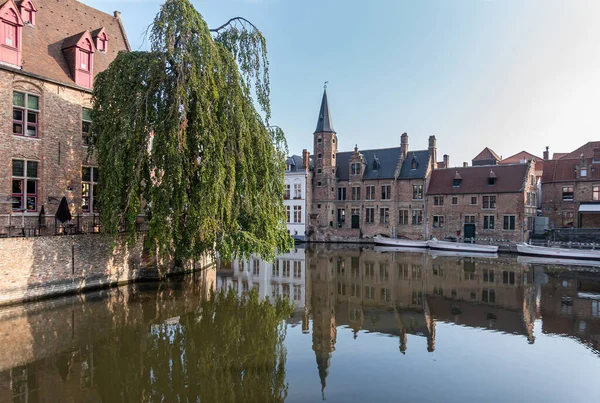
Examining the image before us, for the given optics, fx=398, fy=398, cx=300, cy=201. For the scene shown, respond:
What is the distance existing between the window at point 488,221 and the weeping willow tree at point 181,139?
25352 millimetres

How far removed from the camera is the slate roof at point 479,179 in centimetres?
3262

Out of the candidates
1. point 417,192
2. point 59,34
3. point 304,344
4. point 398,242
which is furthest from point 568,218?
point 59,34

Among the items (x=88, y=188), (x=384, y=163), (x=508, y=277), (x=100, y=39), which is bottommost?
(x=508, y=277)

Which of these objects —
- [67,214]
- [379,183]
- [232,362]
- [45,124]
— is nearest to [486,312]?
[232,362]

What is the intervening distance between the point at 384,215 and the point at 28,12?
30071mm

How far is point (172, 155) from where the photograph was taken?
12172mm

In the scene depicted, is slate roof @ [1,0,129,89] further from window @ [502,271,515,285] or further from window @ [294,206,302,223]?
window @ [294,206,302,223]

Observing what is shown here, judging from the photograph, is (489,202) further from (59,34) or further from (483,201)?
(59,34)

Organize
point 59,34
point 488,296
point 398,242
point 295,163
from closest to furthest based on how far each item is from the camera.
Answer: point 488,296 → point 59,34 → point 398,242 → point 295,163

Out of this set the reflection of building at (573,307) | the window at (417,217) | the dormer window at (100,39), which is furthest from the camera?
the window at (417,217)

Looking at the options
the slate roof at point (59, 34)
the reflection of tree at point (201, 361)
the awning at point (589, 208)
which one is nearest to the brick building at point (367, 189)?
the awning at point (589, 208)

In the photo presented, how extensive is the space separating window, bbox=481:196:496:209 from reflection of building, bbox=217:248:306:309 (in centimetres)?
1815

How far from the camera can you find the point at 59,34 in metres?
16.5

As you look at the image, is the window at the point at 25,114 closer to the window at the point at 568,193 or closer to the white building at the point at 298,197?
the white building at the point at 298,197
